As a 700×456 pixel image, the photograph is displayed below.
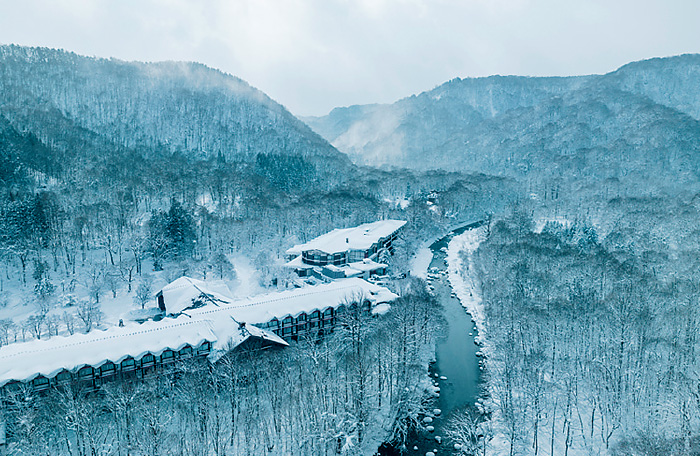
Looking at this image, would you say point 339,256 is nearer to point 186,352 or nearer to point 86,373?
point 186,352

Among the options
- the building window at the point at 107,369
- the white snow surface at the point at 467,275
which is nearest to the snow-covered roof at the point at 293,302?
the building window at the point at 107,369

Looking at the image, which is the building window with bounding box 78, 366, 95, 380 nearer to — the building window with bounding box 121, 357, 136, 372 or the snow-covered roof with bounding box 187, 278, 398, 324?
the building window with bounding box 121, 357, 136, 372

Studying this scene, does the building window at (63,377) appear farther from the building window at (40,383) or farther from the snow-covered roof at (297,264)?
the snow-covered roof at (297,264)

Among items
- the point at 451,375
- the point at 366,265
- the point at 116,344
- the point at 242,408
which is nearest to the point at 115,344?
the point at 116,344

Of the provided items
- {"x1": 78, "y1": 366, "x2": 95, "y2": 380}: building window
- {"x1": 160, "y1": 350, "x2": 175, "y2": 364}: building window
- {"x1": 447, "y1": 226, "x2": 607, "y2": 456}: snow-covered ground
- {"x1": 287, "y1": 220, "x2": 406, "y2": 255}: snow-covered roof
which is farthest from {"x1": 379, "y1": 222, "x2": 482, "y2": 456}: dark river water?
{"x1": 78, "y1": 366, "x2": 95, "y2": 380}: building window

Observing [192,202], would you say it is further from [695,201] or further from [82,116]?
[695,201]

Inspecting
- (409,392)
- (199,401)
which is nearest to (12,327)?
(199,401)
